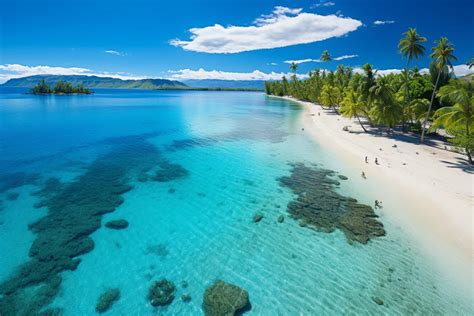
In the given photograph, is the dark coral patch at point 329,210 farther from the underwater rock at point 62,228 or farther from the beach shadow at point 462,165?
the underwater rock at point 62,228

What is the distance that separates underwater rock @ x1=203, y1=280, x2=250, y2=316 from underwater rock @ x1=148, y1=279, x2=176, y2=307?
154cm

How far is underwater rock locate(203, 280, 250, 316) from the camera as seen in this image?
968 centimetres

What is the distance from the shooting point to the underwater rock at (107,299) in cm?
974

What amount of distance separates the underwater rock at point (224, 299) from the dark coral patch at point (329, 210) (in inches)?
275

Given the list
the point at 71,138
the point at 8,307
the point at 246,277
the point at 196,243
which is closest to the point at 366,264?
the point at 246,277

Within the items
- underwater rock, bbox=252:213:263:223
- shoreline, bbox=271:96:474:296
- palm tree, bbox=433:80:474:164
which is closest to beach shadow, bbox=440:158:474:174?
shoreline, bbox=271:96:474:296

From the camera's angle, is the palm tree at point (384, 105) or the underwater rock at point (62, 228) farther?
the palm tree at point (384, 105)

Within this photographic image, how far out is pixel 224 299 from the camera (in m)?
10.1

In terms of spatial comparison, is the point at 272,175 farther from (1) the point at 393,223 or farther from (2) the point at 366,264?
(2) the point at 366,264

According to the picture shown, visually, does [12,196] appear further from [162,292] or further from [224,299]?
[224,299]

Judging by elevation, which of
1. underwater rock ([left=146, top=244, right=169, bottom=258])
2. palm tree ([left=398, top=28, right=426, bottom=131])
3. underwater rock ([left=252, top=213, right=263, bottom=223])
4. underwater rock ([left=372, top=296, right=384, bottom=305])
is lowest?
underwater rock ([left=146, top=244, right=169, bottom=258])

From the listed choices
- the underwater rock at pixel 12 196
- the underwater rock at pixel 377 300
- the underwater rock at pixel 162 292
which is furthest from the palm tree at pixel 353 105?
the underwater rock at pixel 12 196

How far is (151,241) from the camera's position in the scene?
549 inches

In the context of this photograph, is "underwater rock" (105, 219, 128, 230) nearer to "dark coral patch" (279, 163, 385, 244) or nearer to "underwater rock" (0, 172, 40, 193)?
"dark coral patch" (279, 163, 385, 244)
